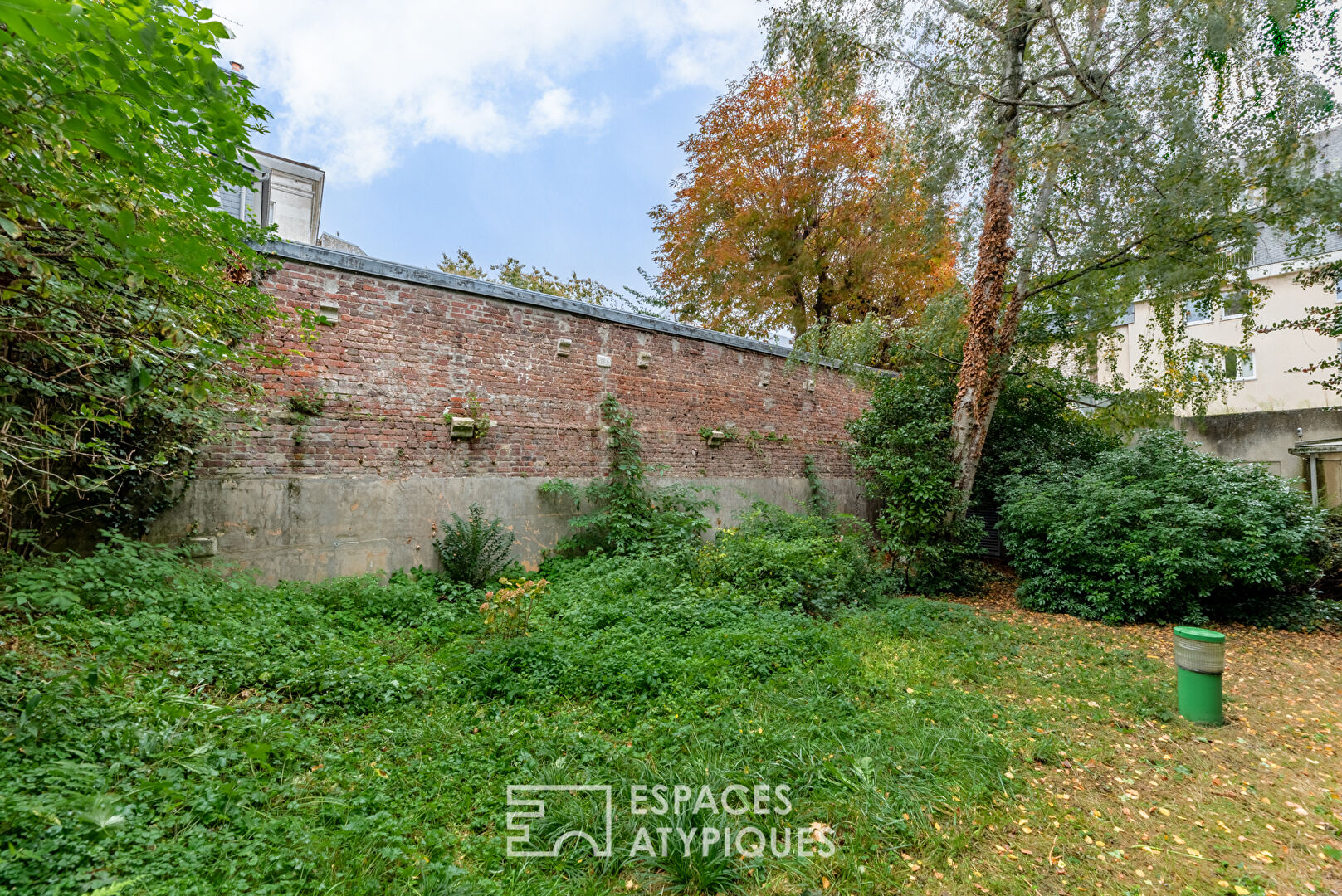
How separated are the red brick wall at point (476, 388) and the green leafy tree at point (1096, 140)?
150 inches

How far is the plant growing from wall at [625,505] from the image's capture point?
7.29 meters

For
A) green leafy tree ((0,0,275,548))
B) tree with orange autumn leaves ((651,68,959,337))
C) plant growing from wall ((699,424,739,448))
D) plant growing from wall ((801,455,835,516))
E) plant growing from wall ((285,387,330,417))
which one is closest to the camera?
green leafy tree ((0,0,275,548))

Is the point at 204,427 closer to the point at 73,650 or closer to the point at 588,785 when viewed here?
the point at 73,650

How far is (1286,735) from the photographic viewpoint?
158 inches

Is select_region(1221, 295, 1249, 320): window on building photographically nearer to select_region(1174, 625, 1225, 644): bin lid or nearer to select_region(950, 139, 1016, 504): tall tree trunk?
select_region(950, 139, 1016, 504): tall tree trunk

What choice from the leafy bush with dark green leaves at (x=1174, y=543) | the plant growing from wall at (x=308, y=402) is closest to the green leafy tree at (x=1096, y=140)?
the leafy bush with dark green leaves at (x=1174, y=543)

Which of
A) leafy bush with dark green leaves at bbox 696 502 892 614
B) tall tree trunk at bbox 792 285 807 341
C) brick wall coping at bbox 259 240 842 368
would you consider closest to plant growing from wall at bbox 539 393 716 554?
leafy bush with dark green leaves at bbox 696 502 892 614

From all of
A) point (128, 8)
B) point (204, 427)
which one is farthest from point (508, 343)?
point (128, 8)

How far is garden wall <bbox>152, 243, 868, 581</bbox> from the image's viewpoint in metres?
5.50

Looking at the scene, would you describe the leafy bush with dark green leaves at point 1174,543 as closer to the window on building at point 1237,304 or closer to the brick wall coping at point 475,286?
the window on building at point 1237,304

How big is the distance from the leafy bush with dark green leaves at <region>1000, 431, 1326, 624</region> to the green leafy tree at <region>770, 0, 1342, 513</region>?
1.46 meters

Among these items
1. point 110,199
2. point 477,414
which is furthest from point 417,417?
point 110,199

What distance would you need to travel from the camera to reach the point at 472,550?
619 cm

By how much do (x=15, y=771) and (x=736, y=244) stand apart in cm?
1494
